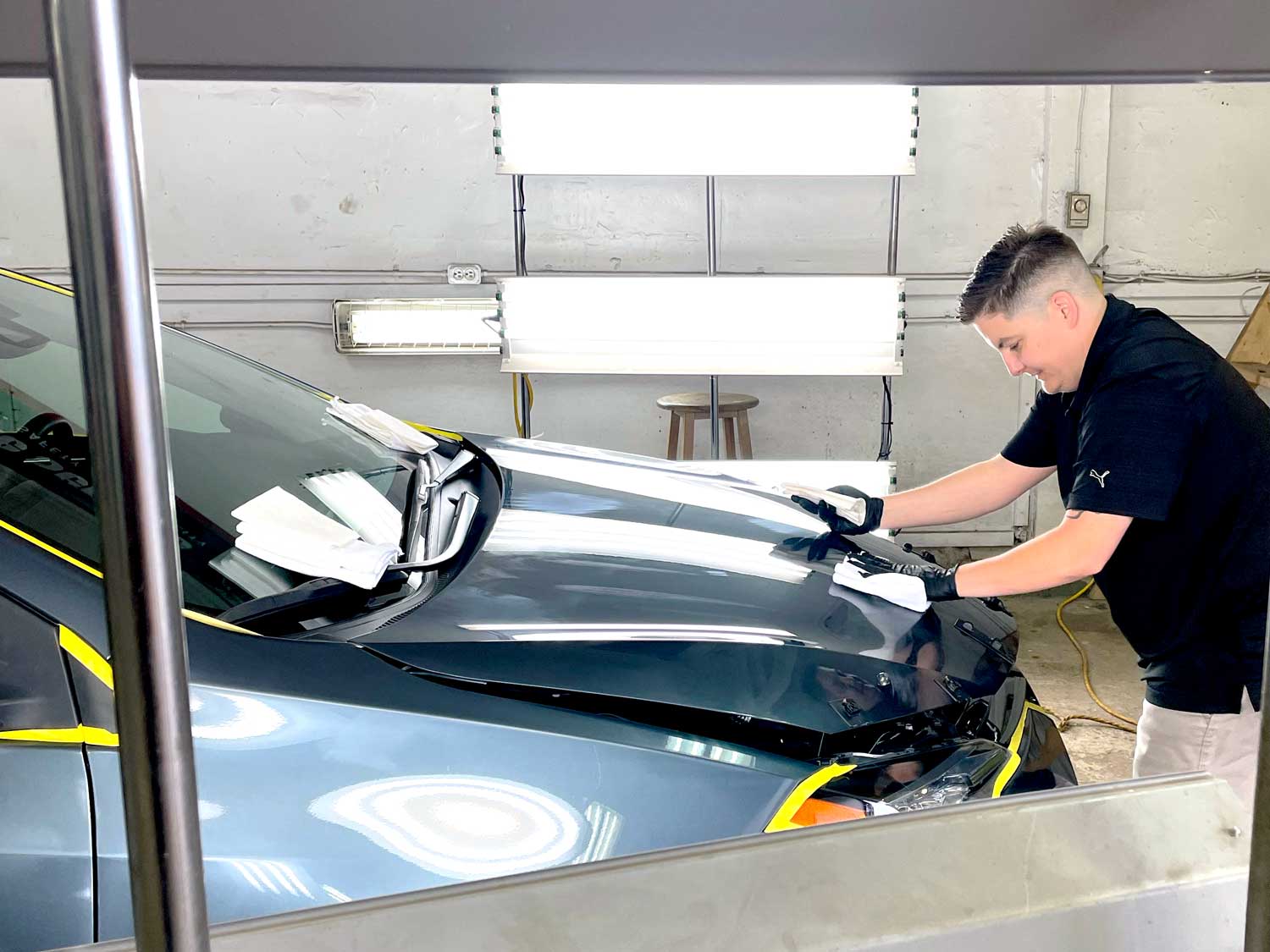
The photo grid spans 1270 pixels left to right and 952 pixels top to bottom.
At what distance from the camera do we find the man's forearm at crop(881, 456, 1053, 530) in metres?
2.59

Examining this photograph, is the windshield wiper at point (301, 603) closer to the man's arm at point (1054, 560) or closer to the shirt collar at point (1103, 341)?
the man's arm at point (1054, 560)

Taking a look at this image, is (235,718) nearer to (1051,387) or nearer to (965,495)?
(1051,387)

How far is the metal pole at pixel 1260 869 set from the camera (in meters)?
0.38

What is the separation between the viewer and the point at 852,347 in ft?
12.6

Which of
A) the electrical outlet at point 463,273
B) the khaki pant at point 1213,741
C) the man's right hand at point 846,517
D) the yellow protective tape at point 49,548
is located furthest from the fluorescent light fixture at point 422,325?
the yellow protective tape at point 49,548

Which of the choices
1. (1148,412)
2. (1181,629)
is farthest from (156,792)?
(1181,629)

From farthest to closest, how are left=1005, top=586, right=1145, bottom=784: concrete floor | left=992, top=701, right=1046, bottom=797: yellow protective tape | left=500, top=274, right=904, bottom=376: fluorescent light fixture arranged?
left=500, top=274, right=904, bottom=376: fluorescent light fixture, left=1005, top=586, right=1145, bottom=784: concrete floor, left=992, top=701, right=1046, bottom=797: yellow protective tape

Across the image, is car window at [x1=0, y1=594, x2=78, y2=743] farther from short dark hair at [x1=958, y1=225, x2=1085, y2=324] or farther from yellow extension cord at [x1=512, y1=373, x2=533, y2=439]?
yellow extension cord at [x1=512, y1=373, x2=533, y2=439]

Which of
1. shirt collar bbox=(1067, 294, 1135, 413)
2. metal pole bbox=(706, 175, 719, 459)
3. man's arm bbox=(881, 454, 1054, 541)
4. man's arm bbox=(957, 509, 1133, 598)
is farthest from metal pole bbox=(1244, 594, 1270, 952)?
metal pole bbox=(706, 175, 719, 459)

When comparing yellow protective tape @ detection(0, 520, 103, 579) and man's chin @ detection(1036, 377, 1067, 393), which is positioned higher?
man's chin @ detection(1036, 377, 1067, 393)

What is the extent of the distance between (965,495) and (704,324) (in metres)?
1.45

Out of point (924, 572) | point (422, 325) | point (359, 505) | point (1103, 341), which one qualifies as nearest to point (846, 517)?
point (924, 572)

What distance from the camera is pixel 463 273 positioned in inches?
196

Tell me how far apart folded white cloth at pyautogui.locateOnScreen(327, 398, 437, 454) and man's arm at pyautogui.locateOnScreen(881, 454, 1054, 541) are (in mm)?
1198
